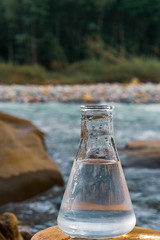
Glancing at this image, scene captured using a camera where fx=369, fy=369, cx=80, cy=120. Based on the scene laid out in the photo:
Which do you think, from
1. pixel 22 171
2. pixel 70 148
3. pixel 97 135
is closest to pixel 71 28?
pixel 70 148

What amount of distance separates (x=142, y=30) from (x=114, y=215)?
26.6 metres

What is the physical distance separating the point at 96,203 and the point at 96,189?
34 mm

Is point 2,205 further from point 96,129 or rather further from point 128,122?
point 128,122

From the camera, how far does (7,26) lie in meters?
25.4

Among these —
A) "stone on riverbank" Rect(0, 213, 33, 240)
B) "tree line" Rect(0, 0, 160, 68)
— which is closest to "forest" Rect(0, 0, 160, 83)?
"tree line" Rect(0, 0, 160, 68)

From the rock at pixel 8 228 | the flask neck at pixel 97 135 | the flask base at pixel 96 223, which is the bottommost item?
the rock at pixel 8 228

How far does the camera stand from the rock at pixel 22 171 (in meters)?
2.52

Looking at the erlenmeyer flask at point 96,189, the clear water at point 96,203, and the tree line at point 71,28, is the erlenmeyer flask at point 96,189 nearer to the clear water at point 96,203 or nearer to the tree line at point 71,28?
the clear water at point 96,203

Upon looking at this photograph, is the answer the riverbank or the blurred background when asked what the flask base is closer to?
the blurred background

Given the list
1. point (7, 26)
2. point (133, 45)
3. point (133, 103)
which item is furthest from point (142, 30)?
point (133, 103)

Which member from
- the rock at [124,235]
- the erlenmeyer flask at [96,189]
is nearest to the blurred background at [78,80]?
the rock at [124,235]

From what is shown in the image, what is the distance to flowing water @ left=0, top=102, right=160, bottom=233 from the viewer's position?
2.38 metres

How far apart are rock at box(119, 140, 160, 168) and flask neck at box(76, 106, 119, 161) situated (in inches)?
103

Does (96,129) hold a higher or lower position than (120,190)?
higher
